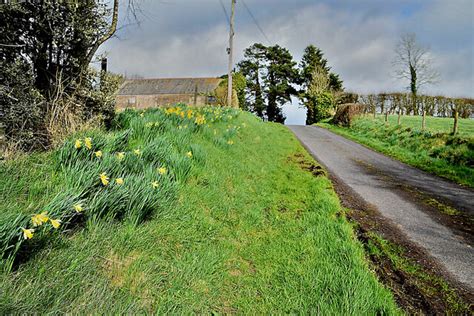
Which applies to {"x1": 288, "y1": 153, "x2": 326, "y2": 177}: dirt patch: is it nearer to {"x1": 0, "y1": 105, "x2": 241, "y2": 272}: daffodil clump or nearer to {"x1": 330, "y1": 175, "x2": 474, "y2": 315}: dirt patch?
{"x1": 330, "y1": 175, "x2": 474, "y2": 315}: dirt patch

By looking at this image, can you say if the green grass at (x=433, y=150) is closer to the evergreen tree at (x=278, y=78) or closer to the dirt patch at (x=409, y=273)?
the dirt patch at (x=409, y=273)

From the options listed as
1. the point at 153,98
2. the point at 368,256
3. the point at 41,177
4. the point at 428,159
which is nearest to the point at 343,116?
the point at 428,159

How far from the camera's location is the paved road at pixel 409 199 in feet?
12.4

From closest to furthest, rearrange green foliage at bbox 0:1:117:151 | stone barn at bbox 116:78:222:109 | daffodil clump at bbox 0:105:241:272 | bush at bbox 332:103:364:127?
daffodil clump at bbox 0:105:241:272
green foliage at bbox 0:1:117:151
bush at bbox 332:103:364:127
stone barn at bbox 116:78:222:109

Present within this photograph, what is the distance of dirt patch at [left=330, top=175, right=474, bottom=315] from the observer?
9.02 feet

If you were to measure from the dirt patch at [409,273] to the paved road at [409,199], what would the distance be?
0.19 meters

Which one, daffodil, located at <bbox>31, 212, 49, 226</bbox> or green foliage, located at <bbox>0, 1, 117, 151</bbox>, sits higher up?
green foliage, located at <bbox>0, 1, 117, 151</bbox>

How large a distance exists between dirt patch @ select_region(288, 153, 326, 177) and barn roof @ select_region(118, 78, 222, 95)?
1414 inches

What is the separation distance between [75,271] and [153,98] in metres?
46.9

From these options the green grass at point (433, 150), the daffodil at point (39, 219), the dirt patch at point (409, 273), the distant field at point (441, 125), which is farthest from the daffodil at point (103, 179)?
the distant field at point (441, 125)

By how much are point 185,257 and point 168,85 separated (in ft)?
157

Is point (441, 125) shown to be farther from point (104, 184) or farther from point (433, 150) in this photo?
point (104, 184)

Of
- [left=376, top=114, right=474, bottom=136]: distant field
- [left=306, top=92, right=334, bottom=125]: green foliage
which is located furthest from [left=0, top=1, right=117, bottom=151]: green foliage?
[left=306, top=92, right=334, bottom=125]: green foliage

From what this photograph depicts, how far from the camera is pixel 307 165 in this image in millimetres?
8930
